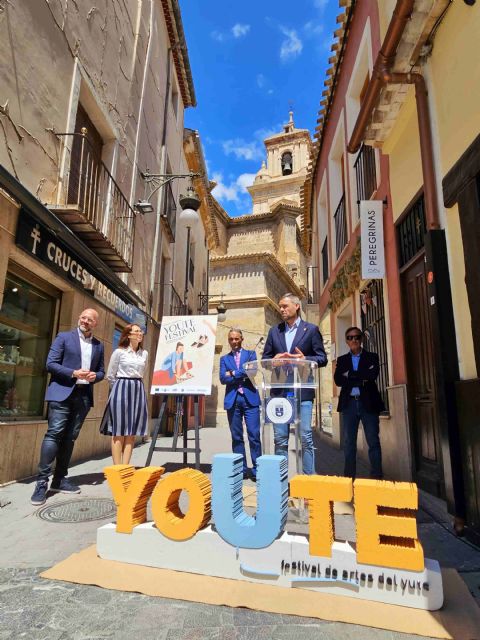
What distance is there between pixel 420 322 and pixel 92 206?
217 inches

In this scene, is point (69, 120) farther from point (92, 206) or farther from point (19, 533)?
point (19, 533)

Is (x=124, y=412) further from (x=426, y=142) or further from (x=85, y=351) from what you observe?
(x=426, y=142)

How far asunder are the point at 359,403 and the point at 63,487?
3252 mm

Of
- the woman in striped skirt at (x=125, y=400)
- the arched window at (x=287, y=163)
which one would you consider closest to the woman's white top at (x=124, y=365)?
the woman in striped skirt at (x=125, y=400)

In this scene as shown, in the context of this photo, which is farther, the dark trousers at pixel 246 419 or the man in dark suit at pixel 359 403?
the dark trousers at pixel 246 419

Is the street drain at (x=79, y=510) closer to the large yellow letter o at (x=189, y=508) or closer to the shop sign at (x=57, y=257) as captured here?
the large yellow letter o at (x=189, y=508)

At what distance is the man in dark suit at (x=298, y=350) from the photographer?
351cm

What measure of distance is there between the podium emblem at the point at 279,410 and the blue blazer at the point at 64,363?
2.05 m

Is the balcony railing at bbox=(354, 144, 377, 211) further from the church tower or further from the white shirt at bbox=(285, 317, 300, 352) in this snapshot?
the church tower

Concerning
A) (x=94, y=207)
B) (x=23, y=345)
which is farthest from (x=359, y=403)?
(x=94, y=207)

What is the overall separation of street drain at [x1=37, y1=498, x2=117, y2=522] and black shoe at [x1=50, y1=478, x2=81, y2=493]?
0.25 meters

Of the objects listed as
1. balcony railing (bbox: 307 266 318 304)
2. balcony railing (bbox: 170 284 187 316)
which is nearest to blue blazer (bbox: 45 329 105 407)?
balcony railing (bbox: 170 284 187 316)

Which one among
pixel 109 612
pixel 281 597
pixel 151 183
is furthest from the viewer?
pixel 151 183

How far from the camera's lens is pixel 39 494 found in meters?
3.72
